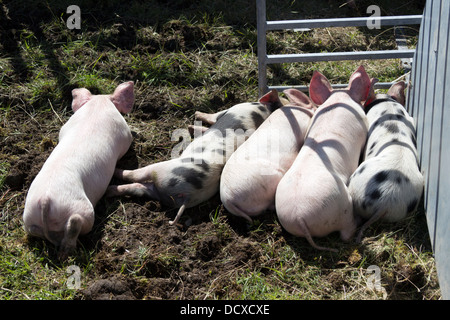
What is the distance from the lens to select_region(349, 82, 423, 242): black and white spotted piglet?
361 centimetres

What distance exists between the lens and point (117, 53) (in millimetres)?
5523

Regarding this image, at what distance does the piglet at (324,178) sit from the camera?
352 centimetres

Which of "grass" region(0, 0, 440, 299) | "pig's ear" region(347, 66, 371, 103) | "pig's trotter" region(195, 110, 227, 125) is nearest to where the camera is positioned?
"grass" region(0, 0, 440, 299)

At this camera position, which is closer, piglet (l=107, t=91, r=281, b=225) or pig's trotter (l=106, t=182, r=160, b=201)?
piglet (l=107, t=91, r=281, b=225)

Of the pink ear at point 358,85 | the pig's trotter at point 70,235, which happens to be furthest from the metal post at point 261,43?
the pig's trotter at point 70,235

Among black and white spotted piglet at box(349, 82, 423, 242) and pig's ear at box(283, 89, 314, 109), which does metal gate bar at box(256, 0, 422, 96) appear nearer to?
pig's ear at box(283, 89, 314, 109)

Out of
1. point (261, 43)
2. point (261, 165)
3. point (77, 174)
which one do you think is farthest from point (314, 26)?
point (77, 174)

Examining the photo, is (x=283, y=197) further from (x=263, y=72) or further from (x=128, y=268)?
(x=263, y=72)

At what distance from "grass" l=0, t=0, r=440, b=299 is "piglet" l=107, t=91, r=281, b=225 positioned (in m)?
0.12

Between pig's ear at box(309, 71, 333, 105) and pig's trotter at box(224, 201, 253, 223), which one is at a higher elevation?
pig's ear at box(309, 71, 333, 105)

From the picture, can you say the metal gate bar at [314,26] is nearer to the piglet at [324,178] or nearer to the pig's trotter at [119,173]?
the piglet at [324,178]

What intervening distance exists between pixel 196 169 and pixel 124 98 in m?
1.17

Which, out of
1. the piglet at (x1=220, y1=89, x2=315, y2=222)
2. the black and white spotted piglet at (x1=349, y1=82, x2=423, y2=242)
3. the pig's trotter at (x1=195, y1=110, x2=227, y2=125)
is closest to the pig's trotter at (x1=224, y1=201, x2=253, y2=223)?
the piglet at (x1=220, y1=89, x2=315, y2=222)

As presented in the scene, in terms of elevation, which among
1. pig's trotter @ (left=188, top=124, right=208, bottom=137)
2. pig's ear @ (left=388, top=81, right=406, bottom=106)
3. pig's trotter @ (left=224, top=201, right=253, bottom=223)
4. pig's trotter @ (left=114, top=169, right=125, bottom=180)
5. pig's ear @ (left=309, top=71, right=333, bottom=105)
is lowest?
pig's trotter @ (left=224, top=201, right=253, bottom=223)
